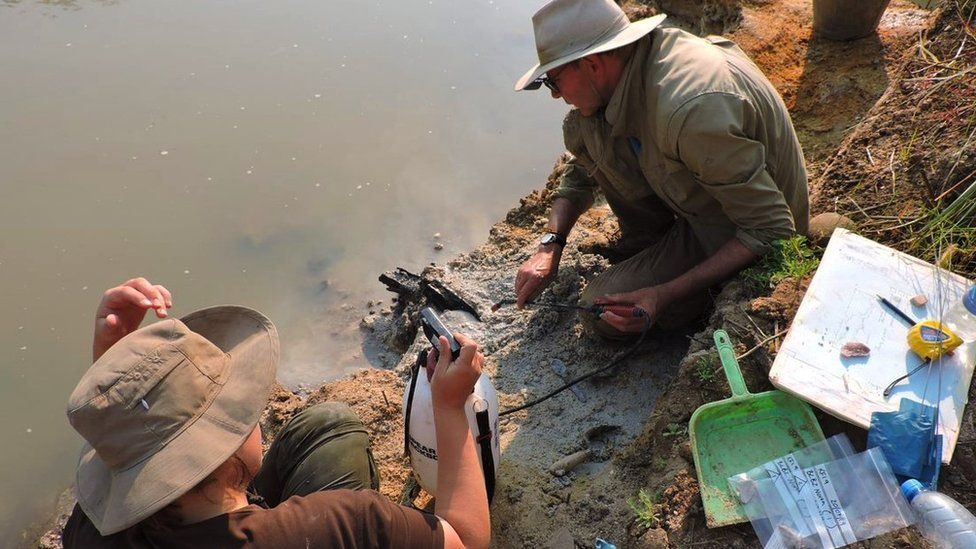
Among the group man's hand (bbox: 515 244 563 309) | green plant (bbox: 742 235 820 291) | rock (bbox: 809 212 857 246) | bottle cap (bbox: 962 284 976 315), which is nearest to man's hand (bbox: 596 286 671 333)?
green plant (bbox: 742 235 820 291)

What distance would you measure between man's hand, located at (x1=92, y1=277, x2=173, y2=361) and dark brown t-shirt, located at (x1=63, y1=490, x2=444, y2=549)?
2.13 ft

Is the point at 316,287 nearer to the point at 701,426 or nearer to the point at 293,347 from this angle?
the point at 293,347

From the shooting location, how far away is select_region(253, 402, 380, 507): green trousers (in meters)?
2.76

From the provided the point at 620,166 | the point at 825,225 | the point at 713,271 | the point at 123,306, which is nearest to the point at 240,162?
the point at 620,166

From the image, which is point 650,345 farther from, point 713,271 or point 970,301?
point 970,301

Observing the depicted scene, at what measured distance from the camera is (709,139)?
9.82 feet

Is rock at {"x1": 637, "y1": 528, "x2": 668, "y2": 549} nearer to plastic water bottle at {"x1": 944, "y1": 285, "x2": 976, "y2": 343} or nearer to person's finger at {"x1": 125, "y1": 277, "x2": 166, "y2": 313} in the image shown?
plastic water bottle at {"x1": 944, "y1": 285, "x2": 976, "y2": 343}

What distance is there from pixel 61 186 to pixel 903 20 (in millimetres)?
7251

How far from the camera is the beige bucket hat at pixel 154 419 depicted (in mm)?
1801

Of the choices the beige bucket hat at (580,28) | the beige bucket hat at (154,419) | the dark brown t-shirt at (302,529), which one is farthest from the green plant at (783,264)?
the beige bucket hat at (154,419)

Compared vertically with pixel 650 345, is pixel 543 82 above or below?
above

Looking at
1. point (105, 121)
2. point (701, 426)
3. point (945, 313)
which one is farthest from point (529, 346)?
point (105, 121)

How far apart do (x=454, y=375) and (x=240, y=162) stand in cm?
446

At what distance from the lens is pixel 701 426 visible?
2697 mm
